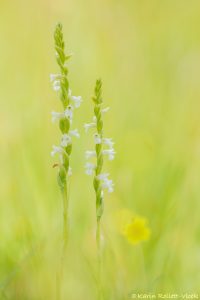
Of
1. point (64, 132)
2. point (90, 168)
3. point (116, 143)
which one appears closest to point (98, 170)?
point (90, 168)

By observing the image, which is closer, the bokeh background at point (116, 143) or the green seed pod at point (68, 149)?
the green seed pod at point (68, 149)

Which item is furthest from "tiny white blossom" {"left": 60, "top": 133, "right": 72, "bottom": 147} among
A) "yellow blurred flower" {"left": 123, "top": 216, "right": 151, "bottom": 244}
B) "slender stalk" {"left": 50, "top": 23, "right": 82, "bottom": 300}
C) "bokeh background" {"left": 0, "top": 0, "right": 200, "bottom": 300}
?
"yellow blurred flower" {"left": 123, "top": 216, "right": 151, "bottom": 244}

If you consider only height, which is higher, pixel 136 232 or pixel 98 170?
pixel 98 170

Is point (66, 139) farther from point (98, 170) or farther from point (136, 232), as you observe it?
point (136, 232)

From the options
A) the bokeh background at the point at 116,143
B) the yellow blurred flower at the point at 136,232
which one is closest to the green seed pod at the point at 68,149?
the bokeh background at the point at 116,143

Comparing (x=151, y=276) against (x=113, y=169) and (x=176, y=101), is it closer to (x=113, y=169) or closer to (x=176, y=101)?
(x=113, y=169)

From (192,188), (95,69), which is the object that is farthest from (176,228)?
(95,69)

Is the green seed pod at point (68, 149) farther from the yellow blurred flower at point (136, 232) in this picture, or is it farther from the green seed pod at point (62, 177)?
the yellow blurred flower at point (136, 232)
